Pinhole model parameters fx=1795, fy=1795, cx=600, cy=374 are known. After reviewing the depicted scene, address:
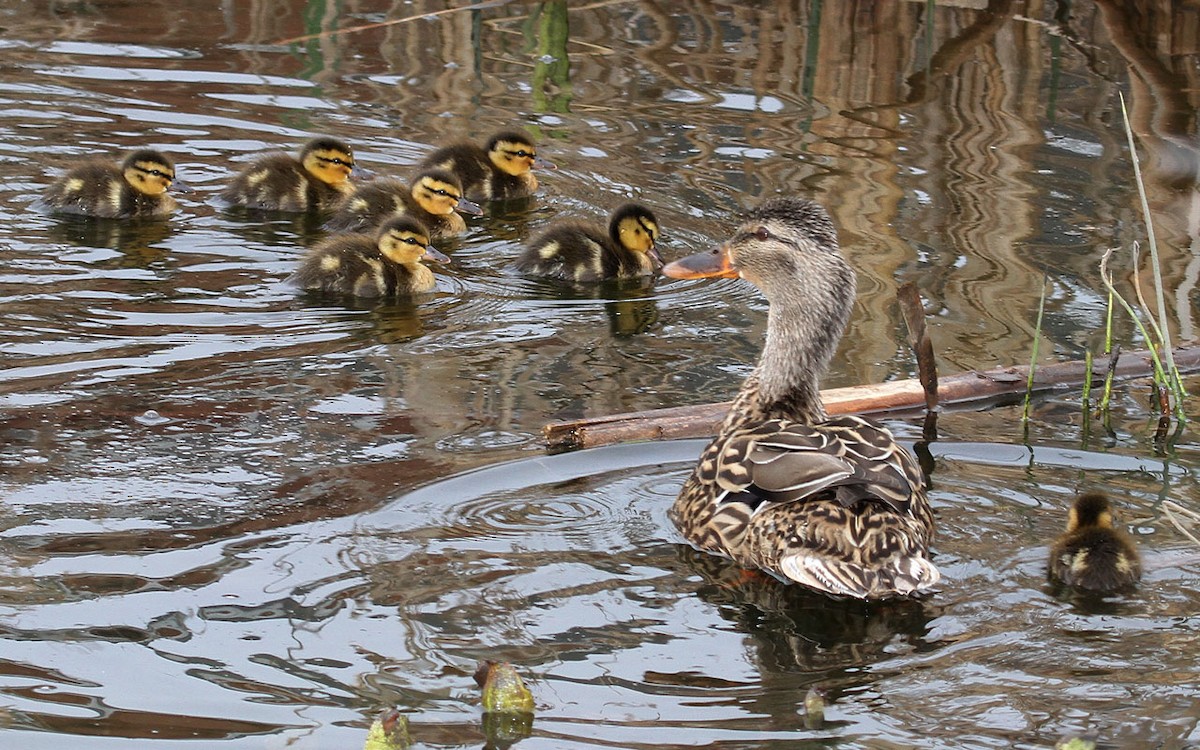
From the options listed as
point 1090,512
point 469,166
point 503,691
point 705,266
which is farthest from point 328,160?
point 503,691

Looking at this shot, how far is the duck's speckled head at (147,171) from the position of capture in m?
5.74

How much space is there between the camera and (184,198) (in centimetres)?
618

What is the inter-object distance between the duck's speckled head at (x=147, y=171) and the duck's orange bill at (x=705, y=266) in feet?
7.33

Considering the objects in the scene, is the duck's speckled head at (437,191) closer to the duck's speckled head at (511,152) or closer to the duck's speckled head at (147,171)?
the duck's speckled head at (511,152)

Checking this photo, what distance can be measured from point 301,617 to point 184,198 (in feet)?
11.2

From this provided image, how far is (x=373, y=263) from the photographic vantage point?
527cm

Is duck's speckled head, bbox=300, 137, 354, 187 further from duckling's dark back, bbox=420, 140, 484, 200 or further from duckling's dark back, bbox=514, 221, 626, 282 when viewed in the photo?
duckling's dark back, bbox=514, 221, 626, 282

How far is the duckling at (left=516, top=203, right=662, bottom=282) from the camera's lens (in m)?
5.50

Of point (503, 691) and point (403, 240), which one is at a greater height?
point (403, 240)

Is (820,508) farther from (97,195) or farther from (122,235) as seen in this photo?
(97,195)

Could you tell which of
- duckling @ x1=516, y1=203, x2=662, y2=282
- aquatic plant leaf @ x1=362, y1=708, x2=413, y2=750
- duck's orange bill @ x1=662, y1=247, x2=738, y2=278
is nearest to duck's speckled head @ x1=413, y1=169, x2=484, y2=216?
duckling @ x1=516, y1=203, x2=662, y2=282

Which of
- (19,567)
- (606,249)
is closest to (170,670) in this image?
(19,567)

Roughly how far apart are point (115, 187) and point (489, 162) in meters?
1.31

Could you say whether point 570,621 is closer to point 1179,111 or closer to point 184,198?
point 184,198
